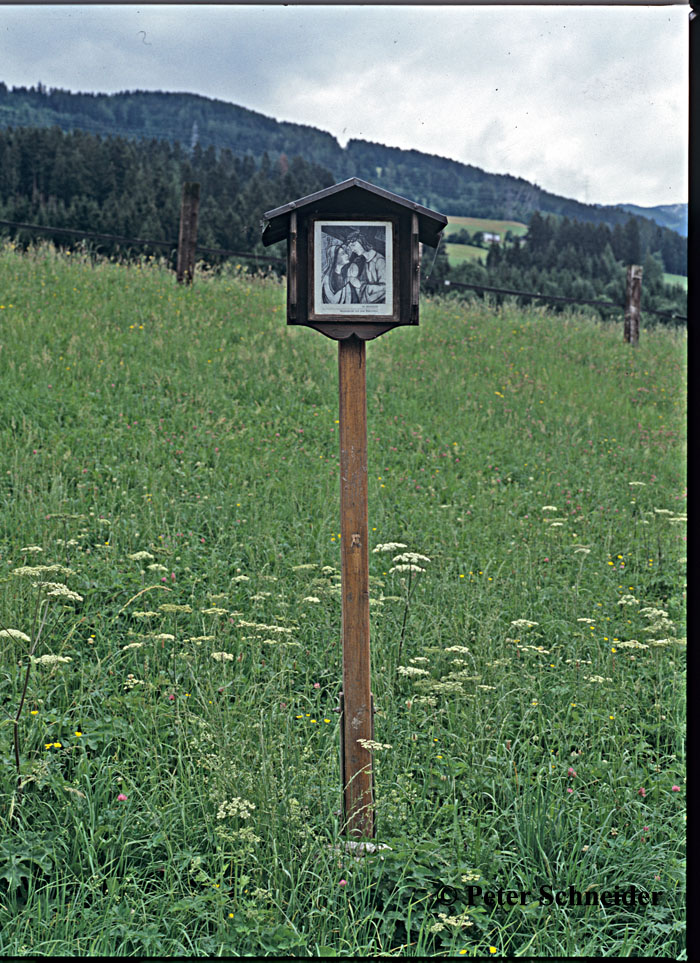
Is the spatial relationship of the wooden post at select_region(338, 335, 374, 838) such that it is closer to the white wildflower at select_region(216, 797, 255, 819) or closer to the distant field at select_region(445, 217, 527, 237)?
the white wildflower at select_region(216, 797, 255, 819)

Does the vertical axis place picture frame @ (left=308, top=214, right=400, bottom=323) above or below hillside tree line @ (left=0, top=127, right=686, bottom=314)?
below

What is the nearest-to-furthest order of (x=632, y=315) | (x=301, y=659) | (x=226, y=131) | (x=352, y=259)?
(x=352, y=259) < (x=301, y=659) < (x=632, y=315) < (x=226, y=131)

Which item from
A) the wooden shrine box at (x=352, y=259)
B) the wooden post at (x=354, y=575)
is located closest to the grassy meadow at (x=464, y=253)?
the wooden shrine box at (x=352, y=259)

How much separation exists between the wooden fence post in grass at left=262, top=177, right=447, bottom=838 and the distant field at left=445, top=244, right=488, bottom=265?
2157 centimetres

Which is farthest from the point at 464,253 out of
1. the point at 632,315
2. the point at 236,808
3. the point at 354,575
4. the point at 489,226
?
the point at 236,808

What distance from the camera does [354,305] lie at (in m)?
3.16

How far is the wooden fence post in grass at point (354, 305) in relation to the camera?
3.13 meters

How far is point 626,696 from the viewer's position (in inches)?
169

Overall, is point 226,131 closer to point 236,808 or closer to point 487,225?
point 487,225

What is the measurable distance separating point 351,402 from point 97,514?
314cm

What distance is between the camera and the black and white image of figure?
3.13 metres

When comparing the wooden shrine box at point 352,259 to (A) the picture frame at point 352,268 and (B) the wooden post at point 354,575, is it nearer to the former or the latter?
(A) the picture frame at point 352,268

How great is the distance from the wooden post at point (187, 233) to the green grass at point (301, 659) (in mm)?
2317

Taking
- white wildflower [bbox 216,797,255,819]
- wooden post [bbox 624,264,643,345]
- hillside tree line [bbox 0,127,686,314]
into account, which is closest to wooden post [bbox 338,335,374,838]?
white wildflower [bbox 216,797,255,819]
